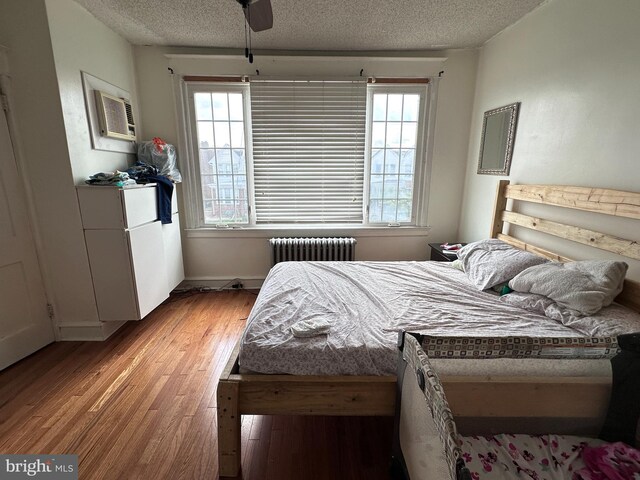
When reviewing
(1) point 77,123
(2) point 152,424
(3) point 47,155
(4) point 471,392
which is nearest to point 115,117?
(1) point 77,123

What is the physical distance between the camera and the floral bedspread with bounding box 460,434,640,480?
0.95 meters

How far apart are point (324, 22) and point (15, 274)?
10.2 ft

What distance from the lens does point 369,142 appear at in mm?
3174

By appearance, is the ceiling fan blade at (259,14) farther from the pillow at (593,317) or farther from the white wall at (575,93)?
the pillow at (593,317)

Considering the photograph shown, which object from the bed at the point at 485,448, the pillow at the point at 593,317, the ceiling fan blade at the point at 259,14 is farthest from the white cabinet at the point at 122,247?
the pillow at the point at 593,317

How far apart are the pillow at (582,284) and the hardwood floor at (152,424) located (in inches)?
46.2

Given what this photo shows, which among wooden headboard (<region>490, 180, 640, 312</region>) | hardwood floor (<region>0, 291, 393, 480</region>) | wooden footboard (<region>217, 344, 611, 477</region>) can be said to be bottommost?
hardwood floor (<region>0, 291, 393, 480</region>)

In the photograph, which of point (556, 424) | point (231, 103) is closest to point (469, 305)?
point (556, 424)

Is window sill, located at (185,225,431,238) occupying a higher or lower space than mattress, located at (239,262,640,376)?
higher

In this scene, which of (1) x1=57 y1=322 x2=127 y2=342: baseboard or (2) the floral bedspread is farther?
(1) x1=57 y1=322 x2=127 y2=342: baseboard

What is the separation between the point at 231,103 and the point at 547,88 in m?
2.81

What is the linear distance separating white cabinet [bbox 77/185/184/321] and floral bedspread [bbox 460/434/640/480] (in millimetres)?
2496

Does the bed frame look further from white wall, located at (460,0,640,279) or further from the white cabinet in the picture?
the white cabinet

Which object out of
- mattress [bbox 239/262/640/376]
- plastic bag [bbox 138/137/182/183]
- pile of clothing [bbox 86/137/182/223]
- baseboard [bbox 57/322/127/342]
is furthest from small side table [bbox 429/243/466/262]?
baseboard [bbox 57/322/127/342]
